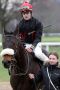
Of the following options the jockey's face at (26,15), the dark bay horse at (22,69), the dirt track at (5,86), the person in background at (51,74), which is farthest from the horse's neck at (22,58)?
the dirt track at (5,86)

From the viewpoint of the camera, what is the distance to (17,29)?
950 cm

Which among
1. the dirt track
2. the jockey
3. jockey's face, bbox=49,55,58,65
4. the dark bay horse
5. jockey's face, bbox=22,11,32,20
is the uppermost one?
jockey's face, bbox=22,11,32,20

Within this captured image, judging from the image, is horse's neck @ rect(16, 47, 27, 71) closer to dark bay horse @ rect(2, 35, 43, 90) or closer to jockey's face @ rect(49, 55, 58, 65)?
dark bay horse @ rect(2, 35, 43, 90)

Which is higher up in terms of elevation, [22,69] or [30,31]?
[30,31]

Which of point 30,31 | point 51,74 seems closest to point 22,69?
point 51,74

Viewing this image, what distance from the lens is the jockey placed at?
9.58m

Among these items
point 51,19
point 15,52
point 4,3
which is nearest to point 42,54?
point 15,52

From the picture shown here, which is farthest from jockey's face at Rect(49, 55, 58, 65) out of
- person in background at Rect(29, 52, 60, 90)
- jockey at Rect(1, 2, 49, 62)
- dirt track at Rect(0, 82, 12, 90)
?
dirt track at Rect(0, 82, 12, 90)

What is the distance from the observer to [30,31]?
9.73m

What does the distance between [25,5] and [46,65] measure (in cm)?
151

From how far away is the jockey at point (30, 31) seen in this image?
31.4ft

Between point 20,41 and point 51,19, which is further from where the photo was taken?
point 51,19

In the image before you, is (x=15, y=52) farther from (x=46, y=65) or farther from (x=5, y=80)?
(x=5, y=80)

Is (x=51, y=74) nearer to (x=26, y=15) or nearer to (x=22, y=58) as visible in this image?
(x=22, y=58)
